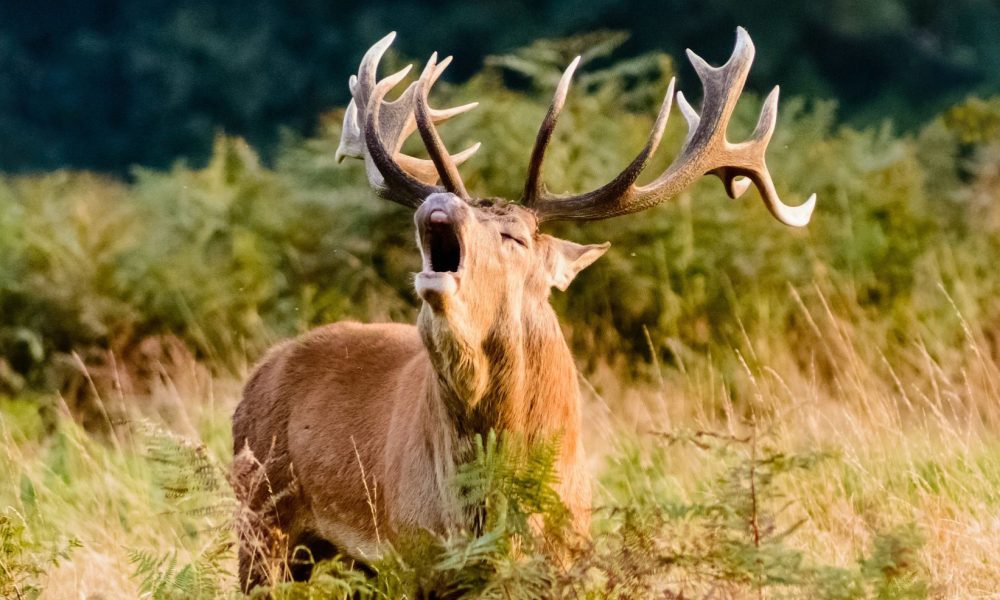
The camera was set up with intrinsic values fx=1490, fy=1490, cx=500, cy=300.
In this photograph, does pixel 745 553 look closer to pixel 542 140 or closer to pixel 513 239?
pixel 513 239

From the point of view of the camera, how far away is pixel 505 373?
4.69 m

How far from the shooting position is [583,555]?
3.71 meters

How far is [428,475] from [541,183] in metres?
1.07

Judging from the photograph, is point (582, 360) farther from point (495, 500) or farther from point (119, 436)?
point (495, 500)

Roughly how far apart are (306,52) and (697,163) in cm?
2543

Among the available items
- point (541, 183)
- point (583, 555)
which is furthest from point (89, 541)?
point (583, 555)

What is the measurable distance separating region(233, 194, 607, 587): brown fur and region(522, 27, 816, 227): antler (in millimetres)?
131

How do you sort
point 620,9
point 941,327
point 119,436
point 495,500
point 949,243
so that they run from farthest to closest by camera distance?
point 620,9, point 949,243, point 941,327, point 119,436, point 495,500

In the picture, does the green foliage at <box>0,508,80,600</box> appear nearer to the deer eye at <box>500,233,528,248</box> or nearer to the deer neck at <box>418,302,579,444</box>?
the deer neck at <box>418,302,579,444</box>

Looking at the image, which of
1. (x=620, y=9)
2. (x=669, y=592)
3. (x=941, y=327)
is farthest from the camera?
(x=620, y=9)

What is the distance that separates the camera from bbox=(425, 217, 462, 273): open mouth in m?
4.34

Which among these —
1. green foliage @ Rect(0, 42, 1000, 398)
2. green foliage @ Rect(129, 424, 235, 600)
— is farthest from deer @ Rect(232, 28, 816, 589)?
green foliage @ Rect(0, 42, 1000, 398)

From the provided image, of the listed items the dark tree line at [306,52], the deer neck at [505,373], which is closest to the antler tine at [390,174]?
the deer neck at [505,373]

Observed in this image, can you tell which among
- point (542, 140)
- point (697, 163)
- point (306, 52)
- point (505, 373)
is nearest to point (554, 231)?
point (697, 163)
